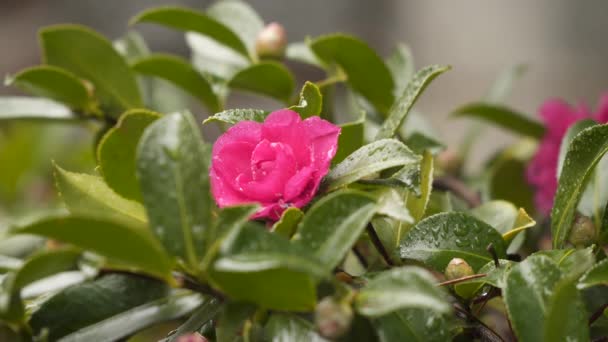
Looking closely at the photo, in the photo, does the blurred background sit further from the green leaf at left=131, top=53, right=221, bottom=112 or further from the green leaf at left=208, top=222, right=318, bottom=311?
the green leaf at left=208, top=222, right=318, bottom=311

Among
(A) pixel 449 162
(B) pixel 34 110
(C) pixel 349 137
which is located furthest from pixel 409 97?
(A) pixel 449 162

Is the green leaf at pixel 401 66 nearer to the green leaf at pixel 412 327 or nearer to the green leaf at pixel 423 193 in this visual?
the green leaf at pixel 423 193

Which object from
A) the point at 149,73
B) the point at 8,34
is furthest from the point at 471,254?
the point at 8,34

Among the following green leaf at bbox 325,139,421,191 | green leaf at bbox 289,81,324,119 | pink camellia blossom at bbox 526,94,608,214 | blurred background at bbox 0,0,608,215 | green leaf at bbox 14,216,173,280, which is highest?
green leaf at bbox 289,81,324,119

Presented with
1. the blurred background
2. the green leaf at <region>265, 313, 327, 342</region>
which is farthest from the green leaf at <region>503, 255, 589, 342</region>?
the blurred background

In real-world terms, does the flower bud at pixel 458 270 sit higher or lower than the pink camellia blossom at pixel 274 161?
lower

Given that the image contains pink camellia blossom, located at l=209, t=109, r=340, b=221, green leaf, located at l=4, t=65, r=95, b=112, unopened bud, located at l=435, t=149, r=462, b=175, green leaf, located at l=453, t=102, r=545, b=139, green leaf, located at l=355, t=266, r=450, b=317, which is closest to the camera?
green leaf, located at l=355, t=266, r=450, b=317

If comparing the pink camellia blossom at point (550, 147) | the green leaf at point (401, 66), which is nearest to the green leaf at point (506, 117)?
the pink camellia blossom at point (550, 147)
